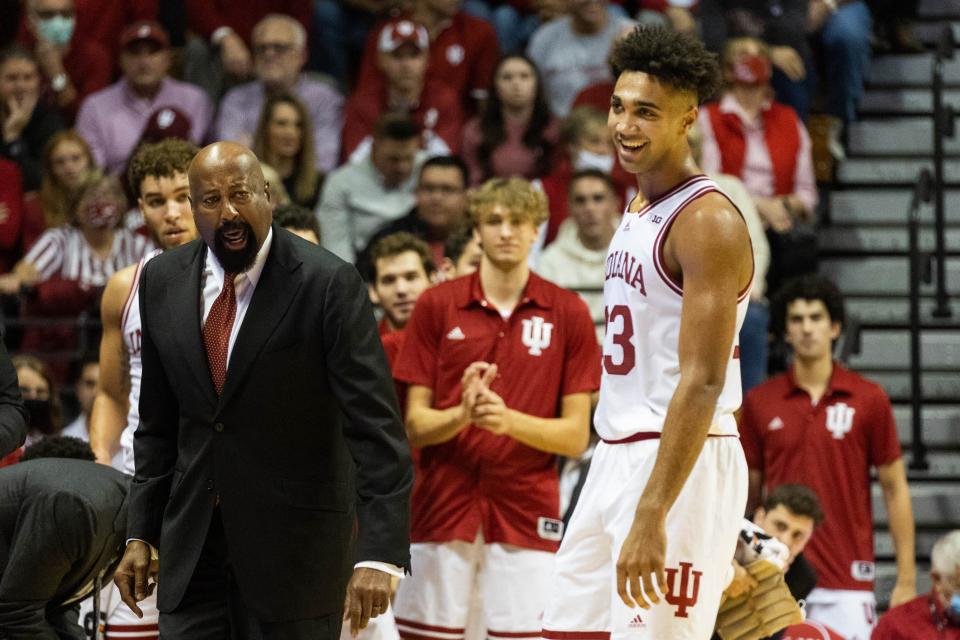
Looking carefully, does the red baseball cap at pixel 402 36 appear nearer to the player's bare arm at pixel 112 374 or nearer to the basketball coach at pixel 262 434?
the player's bare arm at pixel 112 374

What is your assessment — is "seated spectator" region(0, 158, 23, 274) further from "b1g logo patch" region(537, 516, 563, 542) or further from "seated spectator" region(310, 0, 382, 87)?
"b1g logo patch" region(537, 516, 563, 542)

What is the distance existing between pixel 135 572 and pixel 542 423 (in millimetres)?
2368

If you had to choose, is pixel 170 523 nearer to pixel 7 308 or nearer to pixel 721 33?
pixel 7 308

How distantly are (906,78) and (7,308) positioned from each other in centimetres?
649

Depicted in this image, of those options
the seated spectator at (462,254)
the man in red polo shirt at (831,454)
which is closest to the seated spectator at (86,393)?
the seated spectator at (462,254)

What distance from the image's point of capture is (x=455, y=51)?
11102 millimetres

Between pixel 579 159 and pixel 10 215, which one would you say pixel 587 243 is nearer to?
pixel 579 159

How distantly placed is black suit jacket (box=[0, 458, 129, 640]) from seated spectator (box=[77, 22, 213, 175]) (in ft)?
19.3

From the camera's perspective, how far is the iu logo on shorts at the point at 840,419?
8117 millimetres

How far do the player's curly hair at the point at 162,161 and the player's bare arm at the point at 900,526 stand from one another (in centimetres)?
395

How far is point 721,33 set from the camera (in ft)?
36.6

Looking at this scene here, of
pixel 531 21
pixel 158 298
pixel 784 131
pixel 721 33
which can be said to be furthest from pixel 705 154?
pixel 158 298

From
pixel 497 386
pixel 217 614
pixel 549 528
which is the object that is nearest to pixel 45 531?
pixel 217 614

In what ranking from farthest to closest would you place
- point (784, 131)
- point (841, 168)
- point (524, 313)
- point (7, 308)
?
point (841, 168) → point (784, 131) → point (7, 308) → point (524, 313)
